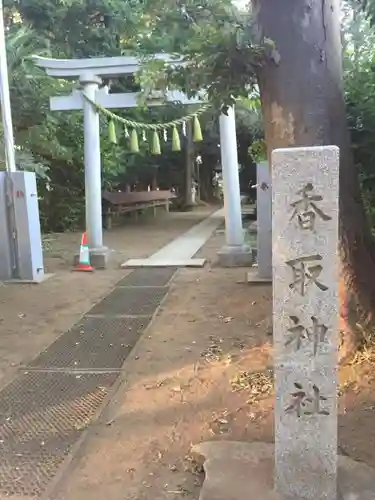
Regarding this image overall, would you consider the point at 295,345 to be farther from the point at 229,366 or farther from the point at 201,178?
the point at 201,178

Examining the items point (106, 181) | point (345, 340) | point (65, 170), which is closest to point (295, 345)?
point (345, 340)

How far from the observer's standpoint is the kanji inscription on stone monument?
2527 millimetres

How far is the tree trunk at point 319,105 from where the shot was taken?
402cm

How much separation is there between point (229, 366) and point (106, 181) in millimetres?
13403

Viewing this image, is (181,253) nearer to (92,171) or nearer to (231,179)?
(231,179)

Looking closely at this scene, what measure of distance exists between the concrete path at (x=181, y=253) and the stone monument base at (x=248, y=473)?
6.16m

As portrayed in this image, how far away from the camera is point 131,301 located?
7.02m

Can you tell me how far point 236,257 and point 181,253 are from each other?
1.88 meters

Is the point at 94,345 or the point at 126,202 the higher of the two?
the point at 126,202

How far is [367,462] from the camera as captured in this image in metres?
3.05

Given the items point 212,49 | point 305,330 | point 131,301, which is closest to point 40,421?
point 305,330

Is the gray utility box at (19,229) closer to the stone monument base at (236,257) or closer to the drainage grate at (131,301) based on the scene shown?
the drainage grate at (131,301)

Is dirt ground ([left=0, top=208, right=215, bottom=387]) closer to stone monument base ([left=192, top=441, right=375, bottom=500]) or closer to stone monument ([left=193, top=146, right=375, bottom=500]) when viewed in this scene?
stone monument base ([left=192, top=441, right=375, bottom=500])

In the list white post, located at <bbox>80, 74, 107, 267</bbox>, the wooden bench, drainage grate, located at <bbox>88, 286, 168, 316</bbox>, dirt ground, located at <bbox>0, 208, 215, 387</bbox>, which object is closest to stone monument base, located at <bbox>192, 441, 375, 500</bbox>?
dirt ground, located at <bbox>0, 208, 215, 387</bbox>
